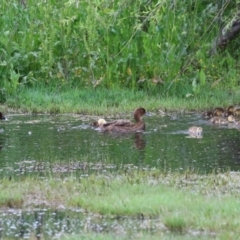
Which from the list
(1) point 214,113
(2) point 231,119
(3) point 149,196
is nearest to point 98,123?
(1) point 214,113

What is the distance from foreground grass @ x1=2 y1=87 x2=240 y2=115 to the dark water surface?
70 centimetres

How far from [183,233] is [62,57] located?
12.3m

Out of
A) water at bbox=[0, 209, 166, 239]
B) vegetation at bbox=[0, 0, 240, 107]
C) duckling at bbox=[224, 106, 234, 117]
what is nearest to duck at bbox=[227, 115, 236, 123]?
duckling at bbox=[224, 106, 234, 117]

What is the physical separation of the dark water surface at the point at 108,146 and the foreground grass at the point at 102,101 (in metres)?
0.70

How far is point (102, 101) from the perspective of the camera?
1845 cm

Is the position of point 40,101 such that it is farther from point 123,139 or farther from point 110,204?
point 110,204

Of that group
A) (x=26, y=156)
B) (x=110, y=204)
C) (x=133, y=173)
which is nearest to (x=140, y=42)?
(x=26, y=156)

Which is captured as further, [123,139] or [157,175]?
[123,139]

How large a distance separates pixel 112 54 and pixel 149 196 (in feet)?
34.9

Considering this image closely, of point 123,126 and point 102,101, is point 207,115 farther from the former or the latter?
point 102,101

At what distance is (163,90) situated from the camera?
1927 centimetres

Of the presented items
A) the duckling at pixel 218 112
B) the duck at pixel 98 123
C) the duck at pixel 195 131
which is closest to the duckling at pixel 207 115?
the duckling at pixel 218 112

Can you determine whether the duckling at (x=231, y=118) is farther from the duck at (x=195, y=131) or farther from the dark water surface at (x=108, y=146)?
the duck at (x=195, y=131)

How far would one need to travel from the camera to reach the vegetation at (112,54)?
63.5 ft
